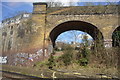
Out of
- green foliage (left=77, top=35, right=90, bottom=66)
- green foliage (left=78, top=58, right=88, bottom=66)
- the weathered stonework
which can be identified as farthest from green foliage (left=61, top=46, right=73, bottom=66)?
the weathered stonework

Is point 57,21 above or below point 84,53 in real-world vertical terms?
above

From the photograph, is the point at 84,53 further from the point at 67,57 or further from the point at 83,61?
the point at 67,57

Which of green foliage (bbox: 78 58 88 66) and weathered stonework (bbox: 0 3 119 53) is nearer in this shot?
green foliage (bbox: 78 58 88 66)

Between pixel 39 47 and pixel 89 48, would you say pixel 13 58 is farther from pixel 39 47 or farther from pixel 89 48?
pixel 89 48

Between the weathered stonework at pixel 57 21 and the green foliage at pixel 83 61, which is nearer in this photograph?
the green foliage at pixel 83 61

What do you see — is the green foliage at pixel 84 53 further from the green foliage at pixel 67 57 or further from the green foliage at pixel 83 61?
the green foliage at pixel 67 57

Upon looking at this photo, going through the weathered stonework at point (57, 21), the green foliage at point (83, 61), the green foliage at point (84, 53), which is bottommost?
the green foliage at point (83, 61)

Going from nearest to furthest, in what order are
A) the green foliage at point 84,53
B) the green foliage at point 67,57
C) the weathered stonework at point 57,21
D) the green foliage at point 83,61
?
the green foliage at point 83,61 < the green foliage at point 84,53 < the green foliage at point 67,57 < the weathered stonework at point 57,21

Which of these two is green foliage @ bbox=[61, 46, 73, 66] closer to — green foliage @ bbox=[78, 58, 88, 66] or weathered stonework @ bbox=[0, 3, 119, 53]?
green foliage @ bbox=[78, 58, 88, 66]

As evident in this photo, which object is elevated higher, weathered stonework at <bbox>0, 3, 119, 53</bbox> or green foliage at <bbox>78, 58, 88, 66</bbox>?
weathered stonework at <bbox>0, 3, 119, 53</bbox>

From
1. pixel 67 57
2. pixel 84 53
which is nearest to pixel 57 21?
pixel 67 57

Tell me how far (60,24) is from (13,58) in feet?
22.0

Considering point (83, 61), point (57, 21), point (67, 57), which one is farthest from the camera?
point (57, 21)

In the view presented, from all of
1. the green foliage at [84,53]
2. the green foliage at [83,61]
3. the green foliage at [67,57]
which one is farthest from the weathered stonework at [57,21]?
the green foliage at [83,61]
